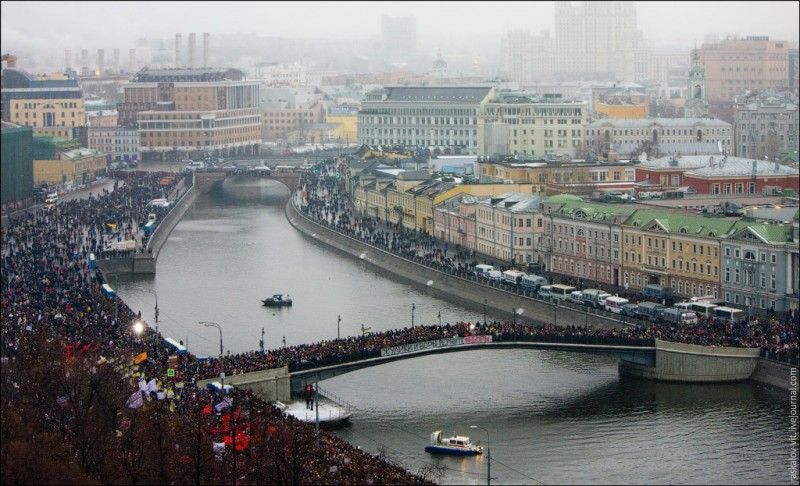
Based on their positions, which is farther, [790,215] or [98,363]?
[790,215]

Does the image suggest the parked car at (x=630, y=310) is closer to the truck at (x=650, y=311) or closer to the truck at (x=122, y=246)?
the truck at (x=650, y=311)

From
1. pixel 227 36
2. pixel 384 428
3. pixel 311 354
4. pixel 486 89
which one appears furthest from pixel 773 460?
pixel 227 36

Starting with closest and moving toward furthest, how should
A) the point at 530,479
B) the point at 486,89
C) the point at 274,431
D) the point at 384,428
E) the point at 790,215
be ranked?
1. the point at 530,479
2. the point at 274,431
3. the point at 384,428
4. the point at 790,215
5. the point at 486,89

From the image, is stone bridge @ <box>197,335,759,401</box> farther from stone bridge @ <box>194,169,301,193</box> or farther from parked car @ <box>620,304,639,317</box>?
stone bridge @ <box>194,169,301,193</box>

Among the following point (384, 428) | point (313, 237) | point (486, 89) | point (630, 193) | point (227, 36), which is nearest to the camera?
point (384, 428)

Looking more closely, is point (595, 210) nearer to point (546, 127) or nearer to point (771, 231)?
point (771, 231)

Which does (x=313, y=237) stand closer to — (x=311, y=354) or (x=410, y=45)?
(x=311, y=354)

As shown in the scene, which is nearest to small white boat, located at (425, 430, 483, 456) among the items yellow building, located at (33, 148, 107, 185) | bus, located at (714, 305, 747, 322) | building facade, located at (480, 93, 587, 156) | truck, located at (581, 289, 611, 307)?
bus, located at (714, 305, 747, 322)
